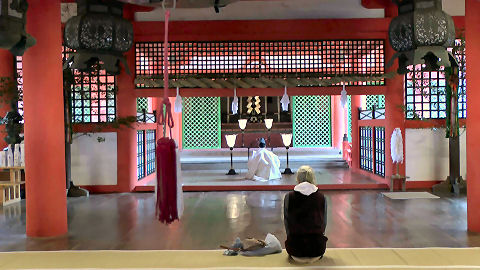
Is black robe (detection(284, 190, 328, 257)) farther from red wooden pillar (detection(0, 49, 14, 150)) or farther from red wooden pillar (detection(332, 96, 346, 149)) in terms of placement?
red wooden pillar (detection(332, 96, 346, 149))

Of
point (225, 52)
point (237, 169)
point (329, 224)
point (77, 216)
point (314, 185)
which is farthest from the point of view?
point (237, 169)

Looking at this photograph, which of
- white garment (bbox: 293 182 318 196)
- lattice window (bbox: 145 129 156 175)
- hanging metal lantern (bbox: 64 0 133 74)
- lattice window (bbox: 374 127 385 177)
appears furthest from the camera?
lattice window (bbox: 145 129 156 175)

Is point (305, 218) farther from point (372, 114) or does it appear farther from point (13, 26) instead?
point (372, 114)

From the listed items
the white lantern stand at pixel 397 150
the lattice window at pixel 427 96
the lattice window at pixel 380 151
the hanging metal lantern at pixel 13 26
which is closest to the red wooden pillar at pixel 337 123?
the lattice window at pixel 380 151

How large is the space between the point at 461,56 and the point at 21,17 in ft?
27.9

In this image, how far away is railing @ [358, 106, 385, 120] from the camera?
34.7 ft

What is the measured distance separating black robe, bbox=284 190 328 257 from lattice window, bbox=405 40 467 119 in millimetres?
6152

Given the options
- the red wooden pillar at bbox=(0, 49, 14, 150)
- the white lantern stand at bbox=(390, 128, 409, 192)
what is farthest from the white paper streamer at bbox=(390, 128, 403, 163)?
the red wooden pillar at bbox=(0, 49, 14, 150)

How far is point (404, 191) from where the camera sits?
9297 millimetres

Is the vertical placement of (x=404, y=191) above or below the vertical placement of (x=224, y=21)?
below

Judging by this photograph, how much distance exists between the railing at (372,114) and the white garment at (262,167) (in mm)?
2656

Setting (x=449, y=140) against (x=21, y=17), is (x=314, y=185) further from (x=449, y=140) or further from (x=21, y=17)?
(x=449, y=140)

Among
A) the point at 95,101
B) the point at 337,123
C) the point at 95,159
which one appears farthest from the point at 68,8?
the point at 337,123

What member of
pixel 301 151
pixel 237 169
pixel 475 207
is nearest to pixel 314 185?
pixel 475 207
